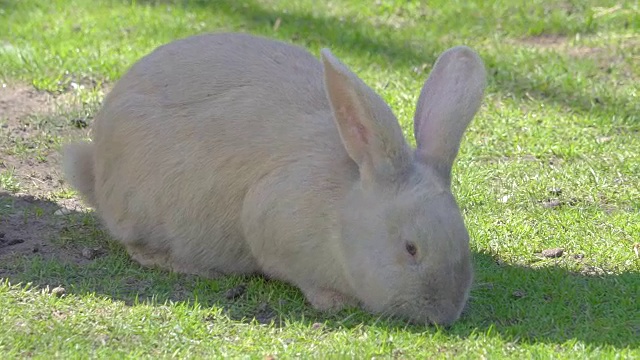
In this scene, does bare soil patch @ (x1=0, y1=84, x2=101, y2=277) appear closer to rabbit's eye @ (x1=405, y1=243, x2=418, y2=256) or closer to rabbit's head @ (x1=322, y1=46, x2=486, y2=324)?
rabbit's head @ (x1=322, y1=46, x2=486, y2=324)

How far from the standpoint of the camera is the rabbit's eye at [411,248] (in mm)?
4203

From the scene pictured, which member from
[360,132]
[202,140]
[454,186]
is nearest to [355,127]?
[360,132]

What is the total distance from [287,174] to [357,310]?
60 cm

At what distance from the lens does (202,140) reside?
4.90 meters

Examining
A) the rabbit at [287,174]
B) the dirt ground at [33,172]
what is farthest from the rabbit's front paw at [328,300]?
the dirt ground at [33,172]

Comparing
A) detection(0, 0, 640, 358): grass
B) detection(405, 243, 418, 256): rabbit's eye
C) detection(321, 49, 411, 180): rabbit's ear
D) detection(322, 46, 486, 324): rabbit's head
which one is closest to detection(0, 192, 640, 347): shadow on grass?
detection(0, 0, 640, 358): grass

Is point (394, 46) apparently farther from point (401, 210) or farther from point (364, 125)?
point (401, 210)

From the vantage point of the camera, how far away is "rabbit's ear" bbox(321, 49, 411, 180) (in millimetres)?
4305

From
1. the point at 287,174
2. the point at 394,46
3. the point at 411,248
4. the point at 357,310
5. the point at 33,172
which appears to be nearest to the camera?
the point at 411,248

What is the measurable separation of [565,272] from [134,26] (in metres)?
4.30

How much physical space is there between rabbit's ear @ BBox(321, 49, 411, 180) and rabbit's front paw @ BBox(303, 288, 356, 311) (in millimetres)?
491

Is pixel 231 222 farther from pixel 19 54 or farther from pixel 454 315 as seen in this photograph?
pixel 19 54

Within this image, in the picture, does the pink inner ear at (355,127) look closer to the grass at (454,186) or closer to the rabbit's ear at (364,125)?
the rabbit's ear at (364,125)

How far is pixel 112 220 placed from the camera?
5188 mm
